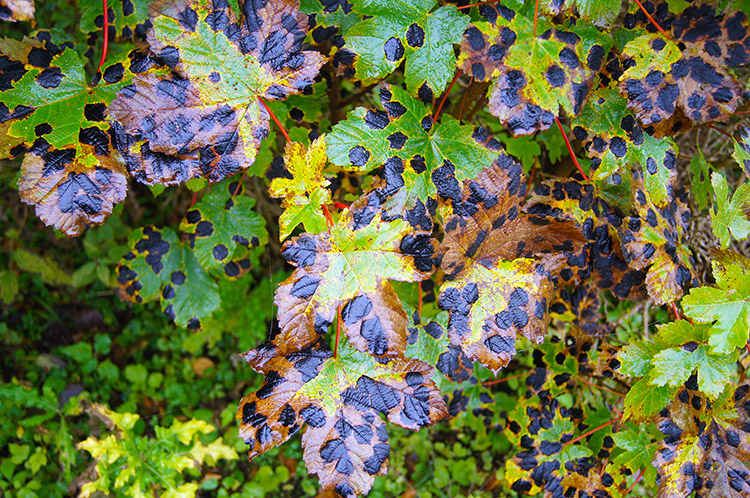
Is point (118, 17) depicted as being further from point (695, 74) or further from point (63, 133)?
point (695, 74)

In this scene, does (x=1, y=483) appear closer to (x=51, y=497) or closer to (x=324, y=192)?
(x=51, y=497)

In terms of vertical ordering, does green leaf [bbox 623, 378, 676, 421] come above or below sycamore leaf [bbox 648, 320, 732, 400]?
below

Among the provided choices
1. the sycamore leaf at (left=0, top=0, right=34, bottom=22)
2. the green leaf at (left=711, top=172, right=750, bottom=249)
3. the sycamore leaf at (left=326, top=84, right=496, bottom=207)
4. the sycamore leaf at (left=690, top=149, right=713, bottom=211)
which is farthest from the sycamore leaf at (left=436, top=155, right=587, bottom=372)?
the sycamore leaf at (left=0, top=0, right=34, bottom=22)

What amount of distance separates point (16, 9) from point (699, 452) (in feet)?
5.94

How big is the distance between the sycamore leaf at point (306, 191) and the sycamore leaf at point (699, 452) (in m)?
1.05

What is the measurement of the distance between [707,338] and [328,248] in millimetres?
937

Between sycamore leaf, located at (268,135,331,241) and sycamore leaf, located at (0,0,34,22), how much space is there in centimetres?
54

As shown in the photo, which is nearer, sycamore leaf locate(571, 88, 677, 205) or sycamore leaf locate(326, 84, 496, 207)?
sycamore leaf locate(326, 84, 496, 207)

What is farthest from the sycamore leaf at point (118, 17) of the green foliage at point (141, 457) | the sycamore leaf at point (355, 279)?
the green foliage at point (141, 457)

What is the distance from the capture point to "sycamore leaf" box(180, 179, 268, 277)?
1.60 m

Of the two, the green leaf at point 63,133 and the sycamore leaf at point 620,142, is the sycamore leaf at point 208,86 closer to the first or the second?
the green leaf at point 63,133

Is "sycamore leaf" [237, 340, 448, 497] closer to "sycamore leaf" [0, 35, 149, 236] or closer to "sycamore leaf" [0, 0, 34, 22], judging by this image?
"sycamore leaf" [0, 35, 149, 236]

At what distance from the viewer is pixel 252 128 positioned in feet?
3.51

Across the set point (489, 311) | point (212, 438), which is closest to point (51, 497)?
point (212, 438)
